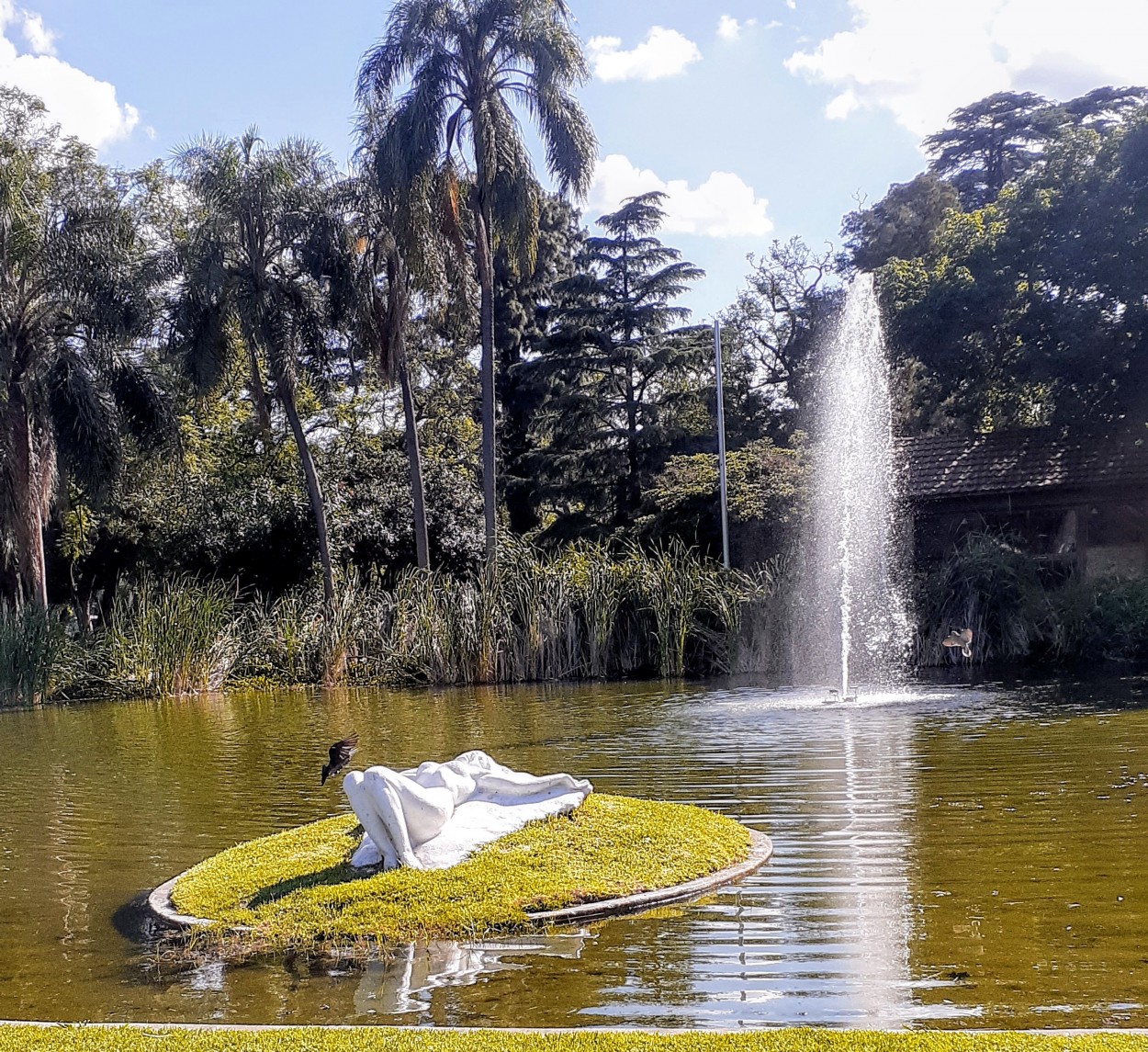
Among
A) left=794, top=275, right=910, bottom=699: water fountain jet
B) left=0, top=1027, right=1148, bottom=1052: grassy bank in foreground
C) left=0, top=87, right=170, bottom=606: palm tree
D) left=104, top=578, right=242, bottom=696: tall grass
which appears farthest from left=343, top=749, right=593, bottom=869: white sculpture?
left=0, top=87, right=170, bottom=606: palm tree

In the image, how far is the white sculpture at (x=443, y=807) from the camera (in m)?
7.30

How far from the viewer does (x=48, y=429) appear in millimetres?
28484

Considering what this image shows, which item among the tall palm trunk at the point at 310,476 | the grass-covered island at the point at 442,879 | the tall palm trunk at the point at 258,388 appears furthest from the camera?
the tall palm trunk at the point at 258,388

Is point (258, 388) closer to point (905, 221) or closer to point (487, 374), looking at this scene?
point (487, 374)

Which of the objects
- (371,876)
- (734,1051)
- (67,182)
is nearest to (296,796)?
(371,876)

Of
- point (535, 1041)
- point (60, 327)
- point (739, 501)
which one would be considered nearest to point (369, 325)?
point (60, 327)

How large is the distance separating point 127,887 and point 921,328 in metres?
27.3

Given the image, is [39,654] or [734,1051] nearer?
[734,1051]

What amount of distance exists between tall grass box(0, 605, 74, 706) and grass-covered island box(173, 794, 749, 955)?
16.8m

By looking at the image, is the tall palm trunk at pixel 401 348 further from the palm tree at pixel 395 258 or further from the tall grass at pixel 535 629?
the tall grass at pixel 535 629

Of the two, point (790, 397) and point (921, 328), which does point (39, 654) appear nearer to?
point (921, 328)

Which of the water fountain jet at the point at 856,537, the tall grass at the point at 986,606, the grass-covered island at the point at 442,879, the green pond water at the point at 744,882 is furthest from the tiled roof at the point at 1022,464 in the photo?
the grass-covered island at the point at 442,879

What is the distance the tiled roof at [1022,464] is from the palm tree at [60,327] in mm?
17542

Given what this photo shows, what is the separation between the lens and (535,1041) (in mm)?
4766
